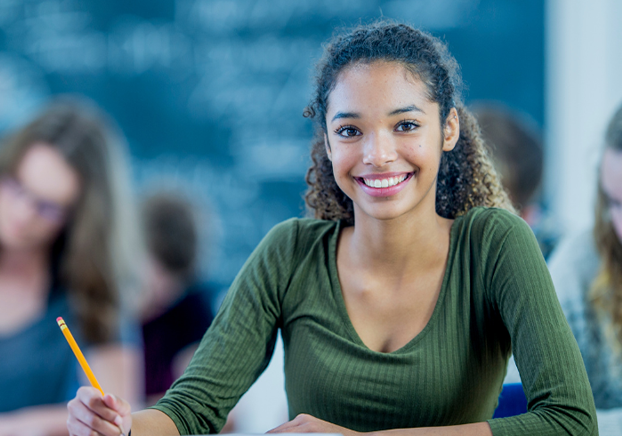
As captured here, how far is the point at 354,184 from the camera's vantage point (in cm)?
97

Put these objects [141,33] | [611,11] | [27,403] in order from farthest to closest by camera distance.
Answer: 1. [141,33]
2. [611,11]
3. [27,403]

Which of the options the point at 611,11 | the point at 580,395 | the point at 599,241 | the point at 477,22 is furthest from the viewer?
the point at 477,22

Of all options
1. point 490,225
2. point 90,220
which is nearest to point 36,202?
point 90,220

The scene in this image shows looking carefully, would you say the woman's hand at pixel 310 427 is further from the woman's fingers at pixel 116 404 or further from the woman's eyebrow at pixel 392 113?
the woman's eyebrow at pixel 392 113

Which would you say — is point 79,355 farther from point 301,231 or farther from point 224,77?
point 224,77

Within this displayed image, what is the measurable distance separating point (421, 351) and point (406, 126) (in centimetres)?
34

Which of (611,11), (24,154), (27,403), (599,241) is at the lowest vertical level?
(27,403)

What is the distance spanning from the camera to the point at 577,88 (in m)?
2.61

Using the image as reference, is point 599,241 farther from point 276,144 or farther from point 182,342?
point 276,144

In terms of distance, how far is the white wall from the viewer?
99.3 inches

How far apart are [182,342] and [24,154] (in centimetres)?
83

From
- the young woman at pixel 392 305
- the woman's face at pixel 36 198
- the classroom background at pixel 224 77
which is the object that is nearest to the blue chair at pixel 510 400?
the young woman at pixel 392 305

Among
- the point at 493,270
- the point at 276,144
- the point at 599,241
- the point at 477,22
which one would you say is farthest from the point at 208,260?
the point at 493,270

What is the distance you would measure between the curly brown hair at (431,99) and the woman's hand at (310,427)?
402mm
